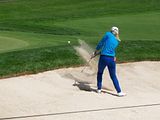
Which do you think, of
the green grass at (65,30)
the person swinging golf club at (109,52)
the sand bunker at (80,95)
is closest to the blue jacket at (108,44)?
the person swinging golf club at (109,52)

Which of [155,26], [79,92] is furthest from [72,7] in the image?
[79,92]

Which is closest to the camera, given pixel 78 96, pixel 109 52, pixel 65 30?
pixel 78 96

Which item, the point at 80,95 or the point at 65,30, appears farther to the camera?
the point at 65,30

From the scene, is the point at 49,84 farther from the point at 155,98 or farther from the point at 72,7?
the point at 72,7

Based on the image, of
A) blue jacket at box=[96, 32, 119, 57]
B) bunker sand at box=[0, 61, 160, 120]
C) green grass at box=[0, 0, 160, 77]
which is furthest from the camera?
green grass at box=[0, 0, 160, 77]

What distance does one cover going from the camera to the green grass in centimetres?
1569

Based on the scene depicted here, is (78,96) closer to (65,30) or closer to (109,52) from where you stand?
(109,52)

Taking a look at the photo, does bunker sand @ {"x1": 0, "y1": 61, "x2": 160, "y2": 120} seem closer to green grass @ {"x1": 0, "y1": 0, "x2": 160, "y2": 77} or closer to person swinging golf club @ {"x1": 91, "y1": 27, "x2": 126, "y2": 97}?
person swinging golf club @ {"x1": 91, "y1": 27, "x2": 126, "y2": 97}

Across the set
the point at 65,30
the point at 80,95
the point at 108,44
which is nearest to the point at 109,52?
the point at 108,44

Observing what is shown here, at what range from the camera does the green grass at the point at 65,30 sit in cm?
1569

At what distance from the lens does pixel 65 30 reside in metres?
24.3

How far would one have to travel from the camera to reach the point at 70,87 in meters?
13.6

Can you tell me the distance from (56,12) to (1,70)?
20896 millimetres

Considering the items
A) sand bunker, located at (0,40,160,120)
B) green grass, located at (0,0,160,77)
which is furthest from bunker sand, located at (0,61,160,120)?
green grass, located at (0,0,160,77)
